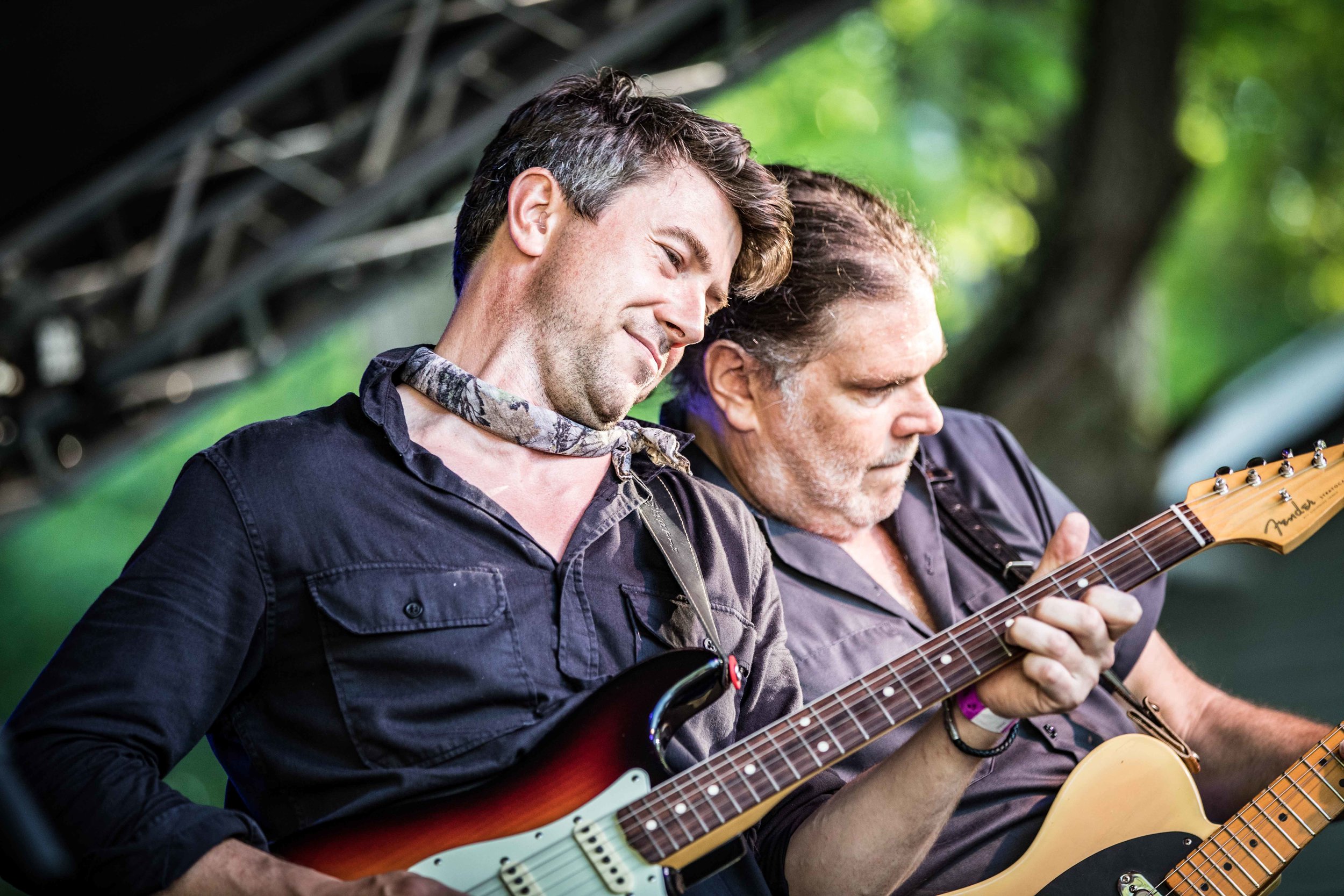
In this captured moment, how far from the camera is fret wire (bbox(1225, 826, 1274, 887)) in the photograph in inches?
80.6

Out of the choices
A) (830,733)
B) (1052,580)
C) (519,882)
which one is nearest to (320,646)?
(519,882)

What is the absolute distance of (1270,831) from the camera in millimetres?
2086

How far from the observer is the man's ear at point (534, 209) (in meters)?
2.16

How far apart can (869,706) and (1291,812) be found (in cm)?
87

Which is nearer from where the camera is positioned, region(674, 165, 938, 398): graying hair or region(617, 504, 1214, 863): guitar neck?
region(617, 504, 1214, 863): guitar neck

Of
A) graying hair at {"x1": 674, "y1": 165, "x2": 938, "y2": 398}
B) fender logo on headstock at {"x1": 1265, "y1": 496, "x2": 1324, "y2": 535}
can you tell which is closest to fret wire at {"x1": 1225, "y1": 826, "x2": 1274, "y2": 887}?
fender logo on headstock at {"x1": 1265, "y1": 496, "x2": 1324, "y2": 535}

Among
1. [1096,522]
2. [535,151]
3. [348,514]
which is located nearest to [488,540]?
[348,514]

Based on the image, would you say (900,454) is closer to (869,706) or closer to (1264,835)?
(869,706)

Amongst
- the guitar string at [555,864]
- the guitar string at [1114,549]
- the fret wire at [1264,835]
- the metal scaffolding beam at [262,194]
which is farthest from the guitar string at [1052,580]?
the metal scaffolding beam at [262,194]

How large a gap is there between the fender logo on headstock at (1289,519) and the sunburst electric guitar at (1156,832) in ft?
1.41

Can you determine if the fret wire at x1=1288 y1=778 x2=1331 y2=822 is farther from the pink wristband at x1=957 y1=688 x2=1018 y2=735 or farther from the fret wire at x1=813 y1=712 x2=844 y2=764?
the fret wire at x1=813 y1=712 x2=844 y2=764

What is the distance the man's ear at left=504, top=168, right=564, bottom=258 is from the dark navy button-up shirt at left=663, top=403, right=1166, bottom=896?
783mm

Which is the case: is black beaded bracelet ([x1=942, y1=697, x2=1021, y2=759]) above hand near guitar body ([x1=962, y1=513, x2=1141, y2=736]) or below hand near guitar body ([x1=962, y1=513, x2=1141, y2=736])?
below

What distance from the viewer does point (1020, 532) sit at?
2.76 meters
